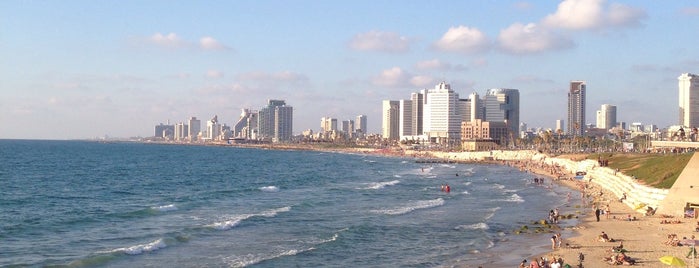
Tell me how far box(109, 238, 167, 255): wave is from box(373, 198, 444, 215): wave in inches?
764

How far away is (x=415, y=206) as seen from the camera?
5441cm

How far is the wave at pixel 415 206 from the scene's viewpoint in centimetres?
4966

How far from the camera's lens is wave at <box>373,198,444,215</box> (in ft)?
163

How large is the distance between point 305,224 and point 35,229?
52.5ft

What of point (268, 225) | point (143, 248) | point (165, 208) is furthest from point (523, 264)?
point (165, 208)

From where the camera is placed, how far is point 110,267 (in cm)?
2878

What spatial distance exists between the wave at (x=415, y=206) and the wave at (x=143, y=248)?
19.4m

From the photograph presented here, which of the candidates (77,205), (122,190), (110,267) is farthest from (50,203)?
(110,267)

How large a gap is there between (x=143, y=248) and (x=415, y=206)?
2666 centimetres

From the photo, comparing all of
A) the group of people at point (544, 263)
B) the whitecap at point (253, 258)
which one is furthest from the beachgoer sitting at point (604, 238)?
the whitecap at point (253, 258)

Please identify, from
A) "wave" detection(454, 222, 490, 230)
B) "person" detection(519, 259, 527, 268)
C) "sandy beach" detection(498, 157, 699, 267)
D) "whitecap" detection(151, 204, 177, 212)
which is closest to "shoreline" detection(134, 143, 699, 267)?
"sandy beach" detection(498, 157, 699, 267)

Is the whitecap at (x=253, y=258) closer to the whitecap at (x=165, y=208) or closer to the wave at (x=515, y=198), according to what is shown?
the whitecap at (x=165, y=208)

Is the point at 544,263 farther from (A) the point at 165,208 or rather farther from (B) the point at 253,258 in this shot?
(A) the point at 165,208

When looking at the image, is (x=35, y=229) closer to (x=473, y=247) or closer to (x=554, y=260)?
(x=473, y=247)
